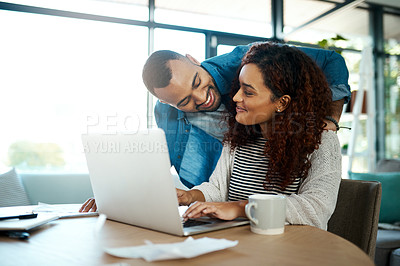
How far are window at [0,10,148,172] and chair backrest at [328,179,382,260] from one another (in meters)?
2.34

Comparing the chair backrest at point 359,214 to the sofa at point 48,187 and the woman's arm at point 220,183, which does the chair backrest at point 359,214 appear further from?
the sofa at point 48,187

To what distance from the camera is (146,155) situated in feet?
2.36

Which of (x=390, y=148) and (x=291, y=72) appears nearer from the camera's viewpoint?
(x=291, y=72)

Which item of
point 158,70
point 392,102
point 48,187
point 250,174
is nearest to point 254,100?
point 250,174

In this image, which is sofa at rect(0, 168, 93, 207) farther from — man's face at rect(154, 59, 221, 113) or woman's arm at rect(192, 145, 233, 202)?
woman's arm at rect(192, 145, 233, 202)

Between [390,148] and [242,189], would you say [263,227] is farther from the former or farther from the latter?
[390,148]

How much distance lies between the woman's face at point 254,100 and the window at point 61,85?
212 cm

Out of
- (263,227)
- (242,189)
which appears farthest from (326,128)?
(263,227)

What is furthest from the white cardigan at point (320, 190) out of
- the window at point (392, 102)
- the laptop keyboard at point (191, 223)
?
the window at point (392, 102)

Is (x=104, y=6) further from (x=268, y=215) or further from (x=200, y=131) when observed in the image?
(x=268, y=215)

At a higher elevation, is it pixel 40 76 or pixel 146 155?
pixel 40 76

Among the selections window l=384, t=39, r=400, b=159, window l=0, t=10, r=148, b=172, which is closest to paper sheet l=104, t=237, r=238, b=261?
window l=0, t=10, r=148, b=172

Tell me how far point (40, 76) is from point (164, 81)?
2.06 metres

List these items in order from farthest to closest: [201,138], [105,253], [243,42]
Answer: [243,42] → [201,138] → [105,253]
